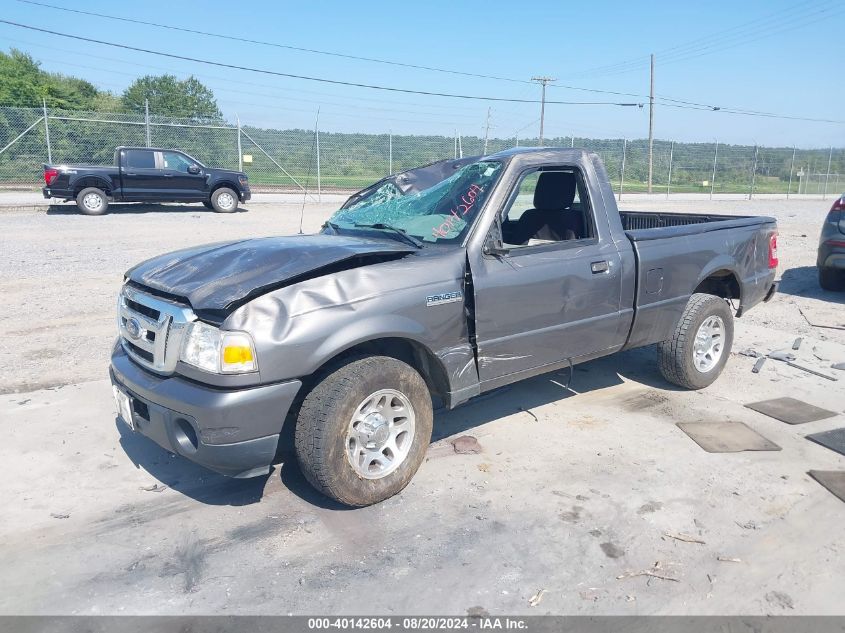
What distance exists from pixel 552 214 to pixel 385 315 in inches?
87.8

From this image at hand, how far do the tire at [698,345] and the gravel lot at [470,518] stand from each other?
0.16 meters

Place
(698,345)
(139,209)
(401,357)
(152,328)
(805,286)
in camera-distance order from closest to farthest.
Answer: (152,328) < (401,357) < (698,345) < (805,286) < (139,209)

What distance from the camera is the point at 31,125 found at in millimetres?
22297

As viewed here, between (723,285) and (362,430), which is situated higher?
(723,285)

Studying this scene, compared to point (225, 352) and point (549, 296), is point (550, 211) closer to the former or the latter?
point (549, 296)

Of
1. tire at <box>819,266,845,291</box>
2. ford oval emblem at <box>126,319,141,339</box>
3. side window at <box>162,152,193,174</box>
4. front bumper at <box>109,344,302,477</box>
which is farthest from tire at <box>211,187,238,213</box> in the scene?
front bumper at <box>109,344,302,477</box>

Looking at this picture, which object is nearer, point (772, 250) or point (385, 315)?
point (385, 315)

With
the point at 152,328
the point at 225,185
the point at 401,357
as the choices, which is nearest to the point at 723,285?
the point at 401,357

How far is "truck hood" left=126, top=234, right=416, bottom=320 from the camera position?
3.38 meters

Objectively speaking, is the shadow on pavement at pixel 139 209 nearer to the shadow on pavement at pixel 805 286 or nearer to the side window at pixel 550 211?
the shadow on pavement at pixel 805 286

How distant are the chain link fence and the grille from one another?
7729 mm

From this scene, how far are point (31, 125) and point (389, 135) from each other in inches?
532

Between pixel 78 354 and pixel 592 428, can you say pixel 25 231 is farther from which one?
pixel 592 428

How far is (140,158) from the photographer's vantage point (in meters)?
18.1
